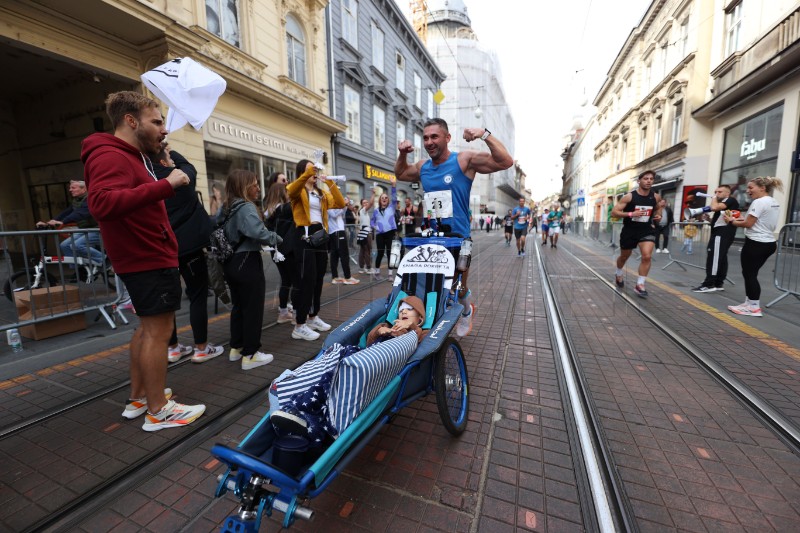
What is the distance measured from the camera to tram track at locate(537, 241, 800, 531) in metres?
1.78

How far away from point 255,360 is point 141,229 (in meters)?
1.65

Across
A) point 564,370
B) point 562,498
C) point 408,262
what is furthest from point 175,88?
point 564,370

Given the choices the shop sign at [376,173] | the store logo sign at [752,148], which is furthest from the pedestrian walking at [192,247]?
the store logo sign at [752,148]

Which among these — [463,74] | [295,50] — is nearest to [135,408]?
[295,50]

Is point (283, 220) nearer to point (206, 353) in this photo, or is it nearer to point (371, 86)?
point (206, 353)

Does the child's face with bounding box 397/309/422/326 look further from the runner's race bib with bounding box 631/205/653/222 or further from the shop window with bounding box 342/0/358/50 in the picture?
the shop window with bounding box 342/0/358/50

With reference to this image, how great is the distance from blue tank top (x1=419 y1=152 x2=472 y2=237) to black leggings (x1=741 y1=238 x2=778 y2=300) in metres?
4.42

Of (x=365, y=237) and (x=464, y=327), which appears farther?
(x=365, y=237)

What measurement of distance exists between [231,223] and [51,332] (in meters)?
2.93

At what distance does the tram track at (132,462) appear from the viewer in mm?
1734

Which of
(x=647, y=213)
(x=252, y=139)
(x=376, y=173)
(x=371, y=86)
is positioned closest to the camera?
(x=647, y=213)

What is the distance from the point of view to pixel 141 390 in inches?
103

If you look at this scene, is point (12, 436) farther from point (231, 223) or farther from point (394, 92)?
point (394, 92)

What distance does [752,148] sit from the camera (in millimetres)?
12719
